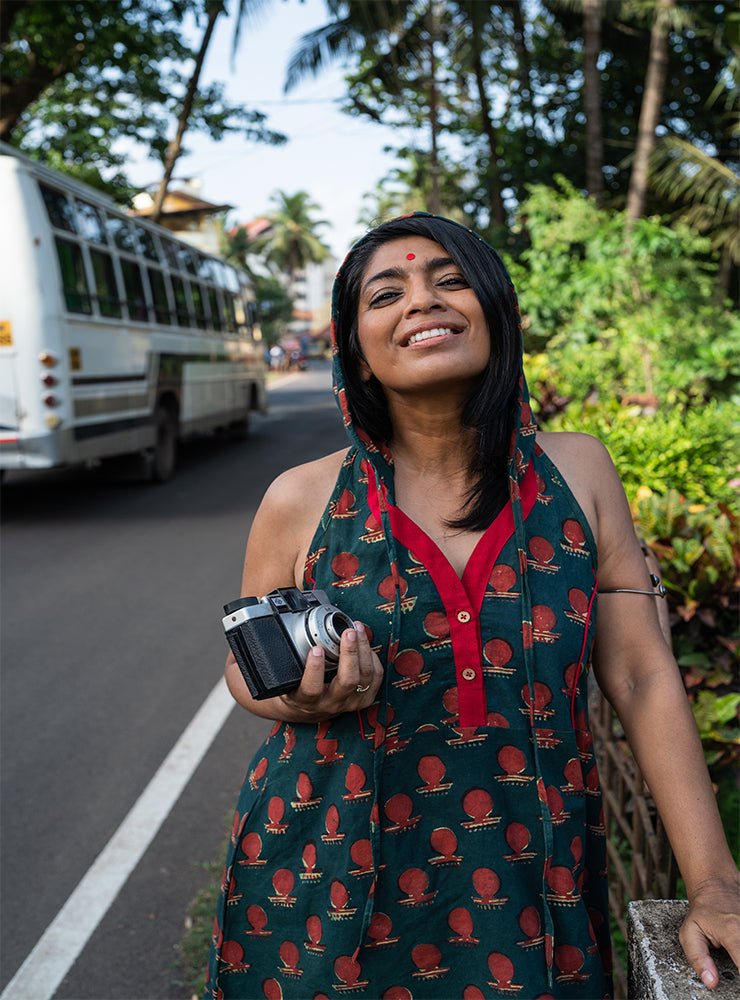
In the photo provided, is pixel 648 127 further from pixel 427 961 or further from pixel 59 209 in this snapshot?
pixel 427 961

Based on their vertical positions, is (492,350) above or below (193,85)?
below

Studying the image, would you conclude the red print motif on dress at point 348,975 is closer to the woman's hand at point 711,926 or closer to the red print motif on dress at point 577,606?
the woman's hand at point 711,926

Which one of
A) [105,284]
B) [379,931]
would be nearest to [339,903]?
[379,931]

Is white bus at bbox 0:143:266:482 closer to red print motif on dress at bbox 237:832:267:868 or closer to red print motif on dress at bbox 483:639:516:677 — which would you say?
red print motif on dress at bbox 237:832:267:868

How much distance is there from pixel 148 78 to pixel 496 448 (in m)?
16.0

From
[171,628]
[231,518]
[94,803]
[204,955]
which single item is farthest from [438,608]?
[231,518]

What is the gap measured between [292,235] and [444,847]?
71.9 m

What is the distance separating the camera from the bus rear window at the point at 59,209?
870 cm

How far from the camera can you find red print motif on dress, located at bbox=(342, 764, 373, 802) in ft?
5.04

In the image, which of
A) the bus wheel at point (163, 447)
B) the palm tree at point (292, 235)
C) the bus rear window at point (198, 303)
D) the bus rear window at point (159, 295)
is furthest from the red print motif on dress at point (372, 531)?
the palm tree at point (292, 235)

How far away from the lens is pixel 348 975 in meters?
1.53

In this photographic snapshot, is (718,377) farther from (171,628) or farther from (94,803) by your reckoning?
(94,803)

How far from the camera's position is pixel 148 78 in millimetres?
15742

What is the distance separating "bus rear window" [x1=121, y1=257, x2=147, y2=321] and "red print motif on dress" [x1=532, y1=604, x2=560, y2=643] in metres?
9.62
